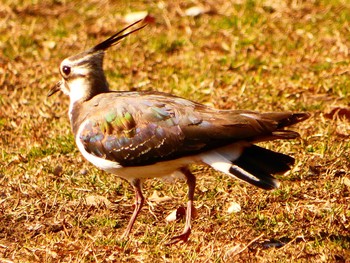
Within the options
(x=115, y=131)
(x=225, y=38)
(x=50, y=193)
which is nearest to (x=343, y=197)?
(x=115, y=131)

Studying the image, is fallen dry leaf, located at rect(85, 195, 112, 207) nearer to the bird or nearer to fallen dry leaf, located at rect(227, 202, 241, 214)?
the bird

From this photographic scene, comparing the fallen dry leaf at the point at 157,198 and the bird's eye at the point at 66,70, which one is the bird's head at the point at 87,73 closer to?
the bird's eye at the point at 66,70

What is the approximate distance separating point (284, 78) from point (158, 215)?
316 cm

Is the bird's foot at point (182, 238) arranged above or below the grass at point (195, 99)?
above

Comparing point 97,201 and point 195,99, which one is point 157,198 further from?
point 195,99

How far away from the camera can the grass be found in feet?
20.9

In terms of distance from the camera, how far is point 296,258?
235 inches

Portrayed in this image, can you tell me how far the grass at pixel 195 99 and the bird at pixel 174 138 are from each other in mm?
393

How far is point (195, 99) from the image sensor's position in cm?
927

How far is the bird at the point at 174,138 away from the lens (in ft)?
20.2

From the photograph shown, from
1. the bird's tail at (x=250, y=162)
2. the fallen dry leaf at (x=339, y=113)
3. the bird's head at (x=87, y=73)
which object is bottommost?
the fallen dry leaf at (x=339, y=113)

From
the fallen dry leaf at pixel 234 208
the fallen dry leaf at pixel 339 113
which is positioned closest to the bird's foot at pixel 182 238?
the fallen dry leaf at pixel 234 208

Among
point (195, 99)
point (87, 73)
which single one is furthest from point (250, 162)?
point (195, 99)

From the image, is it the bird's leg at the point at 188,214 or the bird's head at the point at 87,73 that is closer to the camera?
the bird's leg at the point at 188,214
